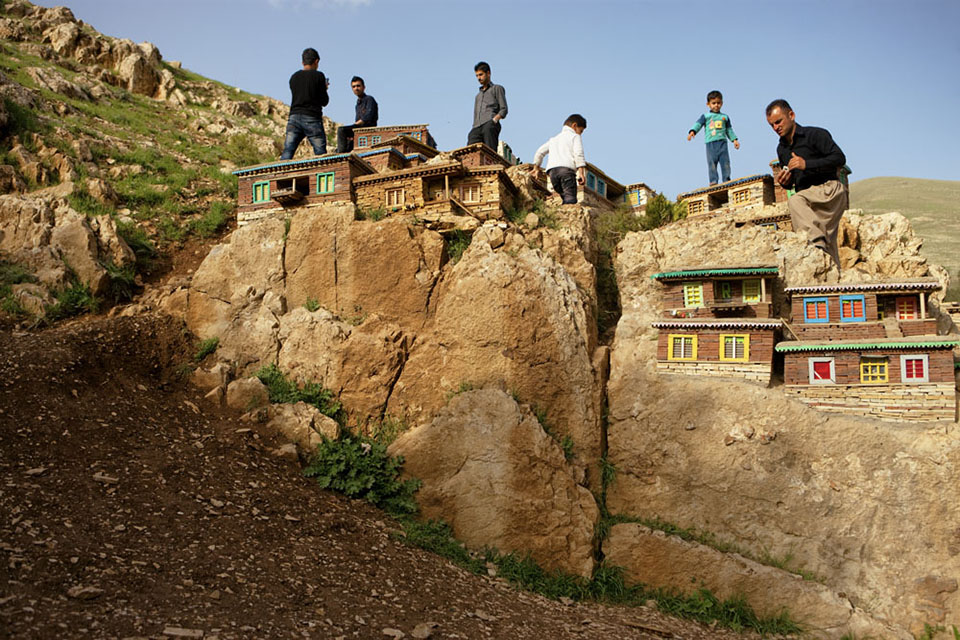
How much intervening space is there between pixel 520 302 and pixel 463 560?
6825 millimetres

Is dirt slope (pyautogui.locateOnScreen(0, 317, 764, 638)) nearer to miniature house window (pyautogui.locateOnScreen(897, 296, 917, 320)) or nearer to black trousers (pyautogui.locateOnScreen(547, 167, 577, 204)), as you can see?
miniature house window (pyautogui.locateOnScreen(897, 296, 917, 320))

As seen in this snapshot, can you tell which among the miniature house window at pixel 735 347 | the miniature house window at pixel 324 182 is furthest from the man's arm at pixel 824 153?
the miniature house window at pixel 324 182

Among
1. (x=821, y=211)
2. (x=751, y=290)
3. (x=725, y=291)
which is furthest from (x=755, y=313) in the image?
(x=821, y=211)

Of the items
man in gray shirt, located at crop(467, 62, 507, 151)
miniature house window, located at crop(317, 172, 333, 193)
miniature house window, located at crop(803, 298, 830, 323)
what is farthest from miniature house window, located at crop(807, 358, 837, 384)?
miniature house window, located at crop(317, 172, 333, 193)

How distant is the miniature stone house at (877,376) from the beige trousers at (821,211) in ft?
12.4

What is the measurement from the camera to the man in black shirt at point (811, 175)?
18.1m

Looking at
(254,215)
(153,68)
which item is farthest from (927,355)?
(153,68)

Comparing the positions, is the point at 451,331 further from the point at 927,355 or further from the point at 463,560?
the point at 927,355

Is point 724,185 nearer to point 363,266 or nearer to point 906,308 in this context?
point 906,308

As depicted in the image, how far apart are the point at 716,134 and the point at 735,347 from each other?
12.0m

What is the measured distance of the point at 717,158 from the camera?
26109 millimetres

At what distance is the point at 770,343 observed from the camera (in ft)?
55.9

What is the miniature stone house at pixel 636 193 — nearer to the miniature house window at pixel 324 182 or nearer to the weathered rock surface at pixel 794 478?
the weathered rock surface at pixel 794 478

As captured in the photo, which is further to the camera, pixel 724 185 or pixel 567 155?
pixel 724 185
